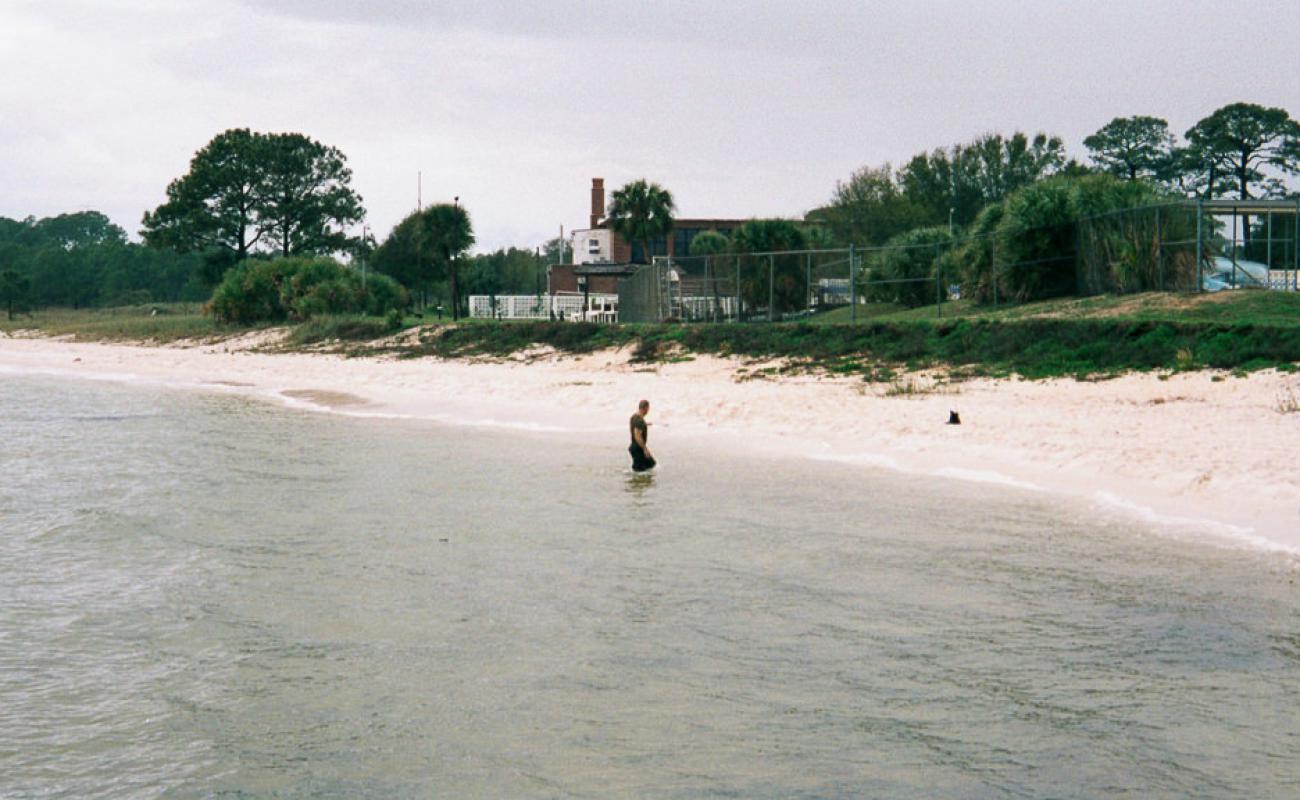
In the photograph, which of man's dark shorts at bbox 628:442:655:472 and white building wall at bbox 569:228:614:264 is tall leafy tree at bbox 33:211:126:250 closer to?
white building wall at bbox 569:228:614:264

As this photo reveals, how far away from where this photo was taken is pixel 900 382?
24141 millimetres

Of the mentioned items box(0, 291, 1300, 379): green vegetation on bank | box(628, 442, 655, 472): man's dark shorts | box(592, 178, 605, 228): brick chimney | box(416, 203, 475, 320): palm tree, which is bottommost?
box(628, 442, 655, 472): man's dark shorts

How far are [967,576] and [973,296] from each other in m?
24.4

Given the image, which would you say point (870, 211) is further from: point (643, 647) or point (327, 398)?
point (643, 647)

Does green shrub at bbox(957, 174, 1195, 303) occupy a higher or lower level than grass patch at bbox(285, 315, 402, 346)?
higher

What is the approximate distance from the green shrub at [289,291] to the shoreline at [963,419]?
21504 millimetres

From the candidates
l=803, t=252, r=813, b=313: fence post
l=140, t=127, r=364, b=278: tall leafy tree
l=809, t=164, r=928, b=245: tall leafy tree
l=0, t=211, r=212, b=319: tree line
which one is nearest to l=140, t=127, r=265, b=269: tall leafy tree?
l=140, t=127, r=364, b=278: tall leafy tree

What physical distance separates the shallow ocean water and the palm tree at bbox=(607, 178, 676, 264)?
201ft

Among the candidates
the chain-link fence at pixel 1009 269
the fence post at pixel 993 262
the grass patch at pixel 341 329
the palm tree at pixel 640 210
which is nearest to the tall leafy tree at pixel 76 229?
the palm tree at pixel 640 210

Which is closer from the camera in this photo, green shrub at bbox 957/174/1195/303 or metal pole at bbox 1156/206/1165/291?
metal pole at bbox 1156/206/1165/291

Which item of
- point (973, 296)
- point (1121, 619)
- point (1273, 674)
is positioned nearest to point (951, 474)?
point (1121, 619)

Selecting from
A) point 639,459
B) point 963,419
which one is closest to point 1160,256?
point 963,419

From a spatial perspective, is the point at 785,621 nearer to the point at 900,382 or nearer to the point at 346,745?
the point at 346,745

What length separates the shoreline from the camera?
13742 millimetres
